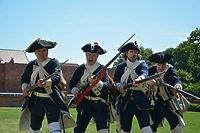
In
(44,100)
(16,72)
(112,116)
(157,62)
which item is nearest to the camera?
(44,100)

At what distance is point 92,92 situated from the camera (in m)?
7.36

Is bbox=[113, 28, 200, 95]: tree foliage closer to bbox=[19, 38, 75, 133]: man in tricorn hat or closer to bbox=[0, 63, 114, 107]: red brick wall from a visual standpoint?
bbox=[0, 63, 114, 107]: red brick wall

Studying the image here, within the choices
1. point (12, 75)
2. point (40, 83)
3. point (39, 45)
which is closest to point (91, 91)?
point (40, 83)

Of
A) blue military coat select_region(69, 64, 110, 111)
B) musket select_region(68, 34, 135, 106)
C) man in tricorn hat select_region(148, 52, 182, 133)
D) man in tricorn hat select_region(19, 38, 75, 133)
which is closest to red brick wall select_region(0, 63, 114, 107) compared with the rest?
man in tricorn hat select_region(148, 52, 182, 133)

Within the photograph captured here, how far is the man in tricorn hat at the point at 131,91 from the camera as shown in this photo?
23.7 feet

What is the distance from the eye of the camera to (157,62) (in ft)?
26.6

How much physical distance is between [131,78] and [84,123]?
1.30 m

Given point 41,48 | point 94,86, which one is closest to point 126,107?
point 94,86

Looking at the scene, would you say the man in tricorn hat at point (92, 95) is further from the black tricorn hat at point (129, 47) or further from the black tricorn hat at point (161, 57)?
the black tricorn hat at point (161, 57)

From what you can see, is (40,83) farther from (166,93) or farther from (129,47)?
(166,93)

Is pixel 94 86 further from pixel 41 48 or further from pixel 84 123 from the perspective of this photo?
pixel 41 48

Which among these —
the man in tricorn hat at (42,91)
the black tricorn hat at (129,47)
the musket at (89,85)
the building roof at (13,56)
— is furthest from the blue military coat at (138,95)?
the building roof at (13,56)

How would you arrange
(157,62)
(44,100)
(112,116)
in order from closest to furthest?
(44,100) < (112,116) < (157,62)

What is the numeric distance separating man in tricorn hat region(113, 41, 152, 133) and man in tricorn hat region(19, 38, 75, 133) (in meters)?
1.15
